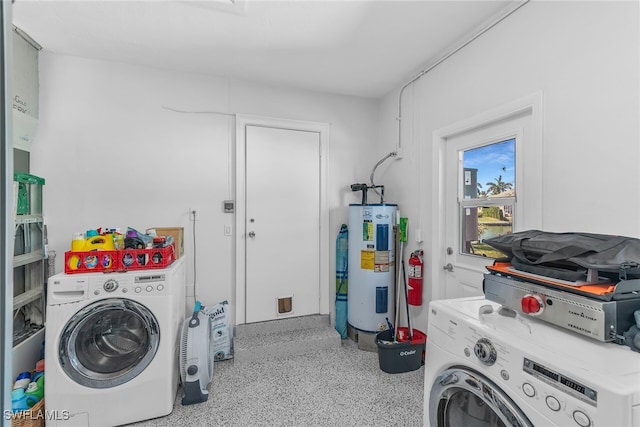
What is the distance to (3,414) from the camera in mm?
524

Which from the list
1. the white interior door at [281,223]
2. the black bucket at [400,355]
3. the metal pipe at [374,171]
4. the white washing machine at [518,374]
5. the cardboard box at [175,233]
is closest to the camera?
the white washing machine at [518,374]

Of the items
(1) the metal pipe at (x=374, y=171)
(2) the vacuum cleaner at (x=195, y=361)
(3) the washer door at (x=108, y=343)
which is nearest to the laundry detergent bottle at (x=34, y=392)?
(3) the washer door at (x=108, y=343)

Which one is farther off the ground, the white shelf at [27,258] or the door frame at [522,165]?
the door frame at [522,165]

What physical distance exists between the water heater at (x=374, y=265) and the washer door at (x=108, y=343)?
1.66 meters

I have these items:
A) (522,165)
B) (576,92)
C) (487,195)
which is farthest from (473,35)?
(487,195)

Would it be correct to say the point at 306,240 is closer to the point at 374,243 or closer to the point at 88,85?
the point at 374,243

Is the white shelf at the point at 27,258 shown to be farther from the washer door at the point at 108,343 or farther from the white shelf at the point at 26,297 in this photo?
the washer door at the point at 108,343

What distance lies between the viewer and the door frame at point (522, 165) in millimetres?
1659

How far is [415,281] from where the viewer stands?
2.56 m

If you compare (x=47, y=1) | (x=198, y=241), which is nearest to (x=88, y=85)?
(x=47, y=1)

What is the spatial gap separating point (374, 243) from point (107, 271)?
1995 millimetres

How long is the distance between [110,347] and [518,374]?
7.24ft

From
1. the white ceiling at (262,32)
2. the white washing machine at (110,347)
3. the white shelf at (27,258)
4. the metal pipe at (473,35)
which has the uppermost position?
the white ceiling at (262,32)

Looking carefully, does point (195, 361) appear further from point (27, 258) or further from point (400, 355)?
point (400, 355)
